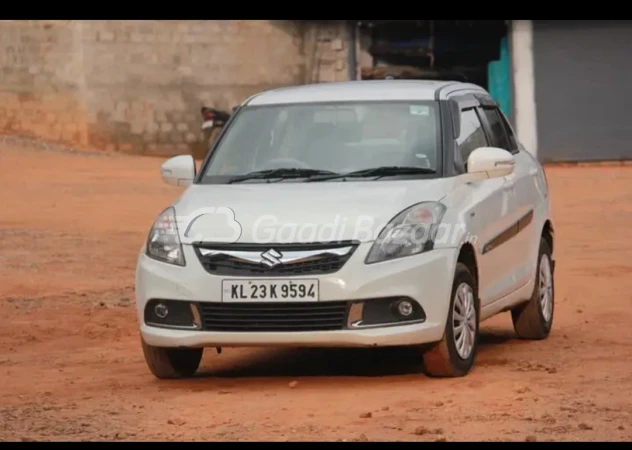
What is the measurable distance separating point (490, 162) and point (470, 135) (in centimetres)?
71

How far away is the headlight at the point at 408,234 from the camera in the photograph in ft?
30.7

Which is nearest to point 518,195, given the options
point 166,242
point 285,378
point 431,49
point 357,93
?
point 357,93

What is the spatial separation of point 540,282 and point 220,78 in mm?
20454

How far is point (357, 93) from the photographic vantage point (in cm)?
1091

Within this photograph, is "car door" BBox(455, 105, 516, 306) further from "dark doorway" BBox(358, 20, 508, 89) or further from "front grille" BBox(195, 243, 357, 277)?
"dark doorway" BBox(358, 20, 508, 89)

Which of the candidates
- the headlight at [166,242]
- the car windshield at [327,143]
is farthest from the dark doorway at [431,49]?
the headlight at [166,242]

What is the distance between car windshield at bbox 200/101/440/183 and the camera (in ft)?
33.9

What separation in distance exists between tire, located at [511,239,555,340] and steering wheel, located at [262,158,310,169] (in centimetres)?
202

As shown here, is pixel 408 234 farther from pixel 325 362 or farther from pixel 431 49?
pixel 431 49

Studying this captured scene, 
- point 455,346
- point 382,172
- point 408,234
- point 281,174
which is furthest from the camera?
point 281,174

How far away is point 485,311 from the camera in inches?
412

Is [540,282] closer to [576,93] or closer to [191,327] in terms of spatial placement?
[191,327]

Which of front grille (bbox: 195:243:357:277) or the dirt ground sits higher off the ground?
front grille (bbox: 195:243:357:277)

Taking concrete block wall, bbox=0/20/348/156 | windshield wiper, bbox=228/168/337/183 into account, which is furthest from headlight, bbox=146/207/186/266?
concrete block wall, bbox=0/20/348/156
